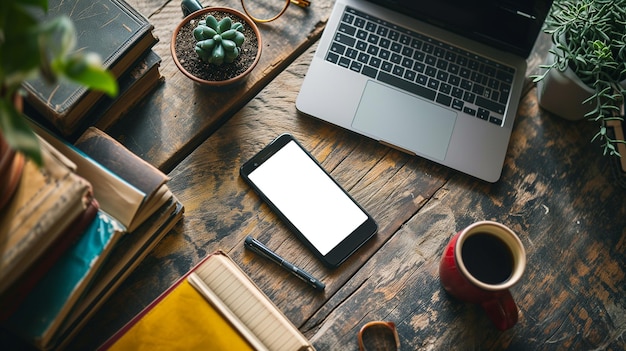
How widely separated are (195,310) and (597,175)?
0.78 metres

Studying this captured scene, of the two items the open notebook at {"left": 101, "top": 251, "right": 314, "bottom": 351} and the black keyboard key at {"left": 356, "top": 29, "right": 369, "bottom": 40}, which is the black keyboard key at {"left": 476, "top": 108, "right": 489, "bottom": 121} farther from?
the open notebook at {"left": 101, "top": 251, "right": 314, "bottom": 351}

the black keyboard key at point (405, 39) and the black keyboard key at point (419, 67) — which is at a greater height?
the black keyboard key at point (405, 39)

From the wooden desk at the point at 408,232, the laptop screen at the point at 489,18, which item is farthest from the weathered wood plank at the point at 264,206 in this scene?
the laptop screen at the point at 489,18

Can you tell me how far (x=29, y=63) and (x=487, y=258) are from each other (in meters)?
0.69

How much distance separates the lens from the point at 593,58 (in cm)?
92

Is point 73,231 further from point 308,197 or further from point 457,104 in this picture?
point 457,104

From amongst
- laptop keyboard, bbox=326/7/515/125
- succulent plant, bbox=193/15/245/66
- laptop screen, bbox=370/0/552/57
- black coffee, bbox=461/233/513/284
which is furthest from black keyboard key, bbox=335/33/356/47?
black coffee, bbox=461/233/513/284

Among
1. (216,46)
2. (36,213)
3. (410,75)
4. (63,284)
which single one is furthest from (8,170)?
(410,75)

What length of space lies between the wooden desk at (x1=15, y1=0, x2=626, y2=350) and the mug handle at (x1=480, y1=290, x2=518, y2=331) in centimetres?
6

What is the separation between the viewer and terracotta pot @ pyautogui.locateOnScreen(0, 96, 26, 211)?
604 mm

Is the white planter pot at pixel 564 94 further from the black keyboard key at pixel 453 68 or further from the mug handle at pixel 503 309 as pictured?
the mug handle at pixel 503 309

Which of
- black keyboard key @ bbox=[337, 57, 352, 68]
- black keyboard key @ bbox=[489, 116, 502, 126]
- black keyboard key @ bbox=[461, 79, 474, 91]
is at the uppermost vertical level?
Answer: black keyboard key @ bbox=[337, 57, 352, 68]

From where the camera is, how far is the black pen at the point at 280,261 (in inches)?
36.7

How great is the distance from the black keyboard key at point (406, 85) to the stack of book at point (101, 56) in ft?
1.38
